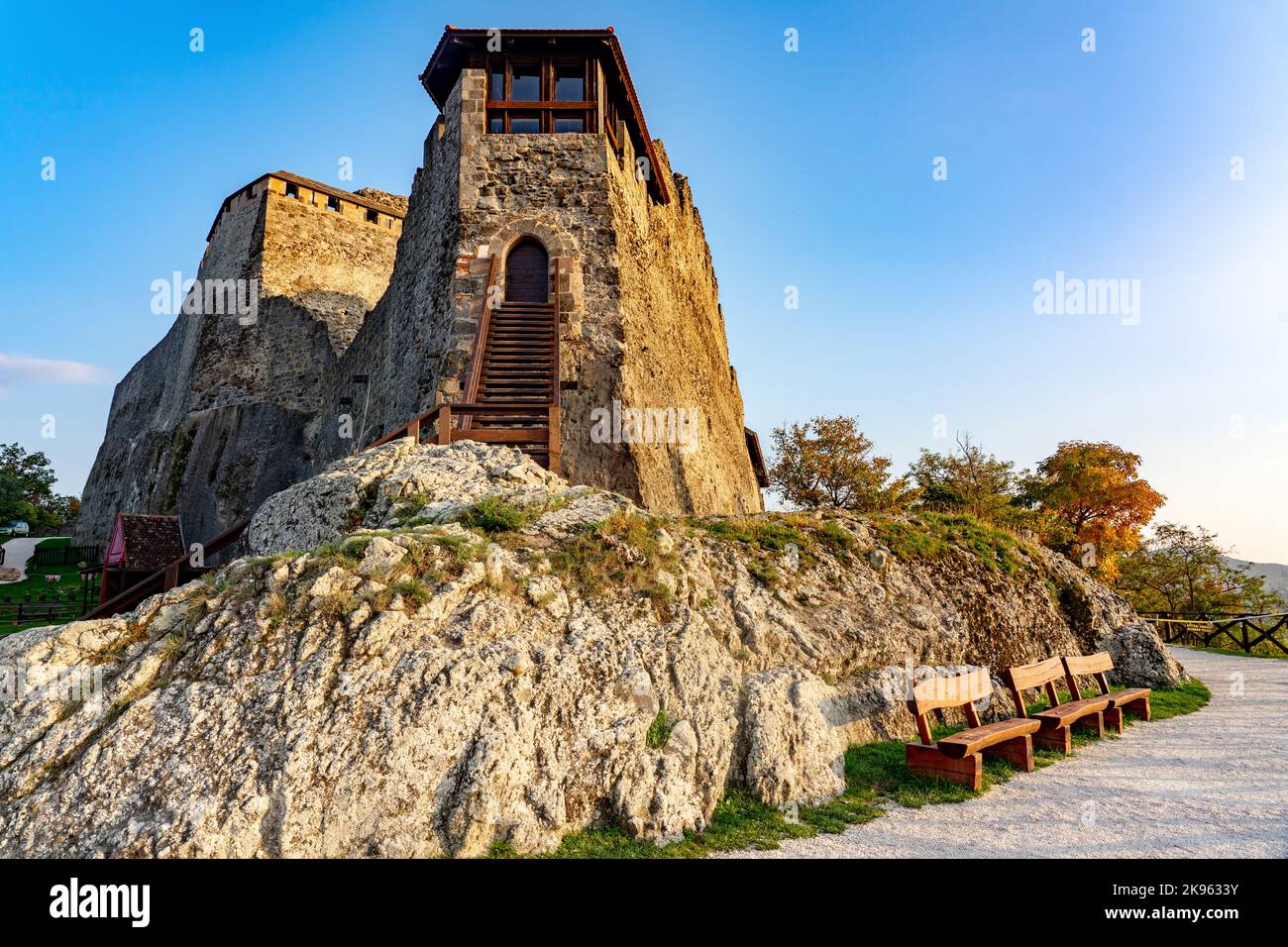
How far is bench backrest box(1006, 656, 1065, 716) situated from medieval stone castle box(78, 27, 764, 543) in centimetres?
626

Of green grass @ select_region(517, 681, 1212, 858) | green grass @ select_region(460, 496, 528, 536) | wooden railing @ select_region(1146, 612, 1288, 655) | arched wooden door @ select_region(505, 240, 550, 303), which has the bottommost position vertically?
wooden railing @ select_region(1146, 612, 1288, 655)

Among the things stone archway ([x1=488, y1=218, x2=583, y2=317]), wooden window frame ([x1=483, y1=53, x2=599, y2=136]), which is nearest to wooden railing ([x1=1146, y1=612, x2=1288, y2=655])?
stone archway ([x1=488, y1=218, x2=583, y2=317])

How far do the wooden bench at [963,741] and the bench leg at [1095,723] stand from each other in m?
1.64

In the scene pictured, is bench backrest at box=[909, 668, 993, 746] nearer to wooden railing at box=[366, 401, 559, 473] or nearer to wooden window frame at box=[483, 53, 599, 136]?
wooden railing at box=[366, 401, 559, 473]

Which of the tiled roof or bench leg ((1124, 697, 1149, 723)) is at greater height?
the tiled roof

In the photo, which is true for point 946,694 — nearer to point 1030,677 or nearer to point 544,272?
point 1030,677

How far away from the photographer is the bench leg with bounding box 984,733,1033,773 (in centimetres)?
616

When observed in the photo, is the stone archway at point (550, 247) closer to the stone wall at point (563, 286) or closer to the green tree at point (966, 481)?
the stone wall at point (563, 286)

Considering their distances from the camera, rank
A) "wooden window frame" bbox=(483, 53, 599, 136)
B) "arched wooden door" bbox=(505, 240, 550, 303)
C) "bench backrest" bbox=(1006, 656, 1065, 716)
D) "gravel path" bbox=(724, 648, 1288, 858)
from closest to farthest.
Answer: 1. "gravel path" bbox=(724, 648, 1288, 858)
2. "bench backrest" bbox=(1006, 656, 1065, 716)
3. "arched wooden door" bbox=(505, 240, 550, 303)
4. "wooden window frame" bbox=(483, 53, 599, 136)

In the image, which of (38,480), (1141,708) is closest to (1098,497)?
(1141,708)

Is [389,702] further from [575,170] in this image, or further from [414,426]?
[575,170]

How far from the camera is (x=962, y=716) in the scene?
741cm

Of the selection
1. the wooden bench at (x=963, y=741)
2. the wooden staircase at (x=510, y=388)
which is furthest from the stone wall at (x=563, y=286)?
the wooden bench at (x=963, y=741)

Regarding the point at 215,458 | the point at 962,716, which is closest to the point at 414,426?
the point at 962,716
